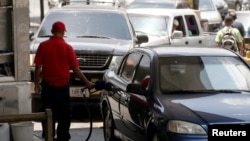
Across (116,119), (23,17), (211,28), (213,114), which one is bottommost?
(211,28)

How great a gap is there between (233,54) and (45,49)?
8.05 ft

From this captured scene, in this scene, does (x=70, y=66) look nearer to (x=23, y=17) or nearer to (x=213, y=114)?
(x=23, y=17)

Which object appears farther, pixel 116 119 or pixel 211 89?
pixel 116 119

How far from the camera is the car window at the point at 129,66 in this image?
1076cm

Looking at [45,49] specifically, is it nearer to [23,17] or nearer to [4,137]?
Answer: [23,17]

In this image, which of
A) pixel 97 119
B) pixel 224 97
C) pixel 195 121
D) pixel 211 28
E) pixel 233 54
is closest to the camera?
pixel 195 121

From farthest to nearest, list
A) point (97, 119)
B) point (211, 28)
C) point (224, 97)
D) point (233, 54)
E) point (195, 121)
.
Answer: point (211, 28) → point (97, 119) → point (233, 54) → point (224, 97) → point (195, 121)

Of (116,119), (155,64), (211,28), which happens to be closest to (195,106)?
(155,64)

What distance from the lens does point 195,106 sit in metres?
9.04

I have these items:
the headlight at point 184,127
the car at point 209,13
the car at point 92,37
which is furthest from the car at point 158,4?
the headlight at point 184,127

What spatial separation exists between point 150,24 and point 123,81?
844 cm

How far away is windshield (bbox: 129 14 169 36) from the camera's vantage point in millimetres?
18781

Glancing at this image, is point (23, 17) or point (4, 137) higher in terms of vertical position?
point (23, 17)

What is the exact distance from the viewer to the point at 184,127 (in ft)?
28.2
